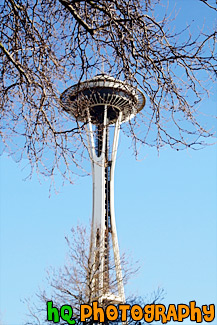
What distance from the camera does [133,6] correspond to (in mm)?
3371

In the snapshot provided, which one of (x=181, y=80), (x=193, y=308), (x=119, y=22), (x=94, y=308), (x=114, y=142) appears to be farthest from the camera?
(x=114, y=142)

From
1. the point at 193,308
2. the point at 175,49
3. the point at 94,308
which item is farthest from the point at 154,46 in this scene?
the point at 94,308

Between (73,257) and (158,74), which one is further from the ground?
(73,257)

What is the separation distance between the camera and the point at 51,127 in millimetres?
3799

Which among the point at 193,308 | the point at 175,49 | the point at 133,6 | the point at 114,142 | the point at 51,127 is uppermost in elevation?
the point at 114,142

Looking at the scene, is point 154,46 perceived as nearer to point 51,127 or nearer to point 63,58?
point 63,58

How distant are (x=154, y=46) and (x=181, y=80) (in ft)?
1.13

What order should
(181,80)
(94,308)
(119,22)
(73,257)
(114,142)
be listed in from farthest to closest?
(114,142) → (73,257) → (94,308) → (181,80) → (119,22)

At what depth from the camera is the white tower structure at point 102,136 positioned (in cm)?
374

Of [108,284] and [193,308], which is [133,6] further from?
[108,284]

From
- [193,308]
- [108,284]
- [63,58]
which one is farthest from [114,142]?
[63,58]

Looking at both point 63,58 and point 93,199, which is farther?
point 93,199

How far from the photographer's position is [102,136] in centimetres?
406

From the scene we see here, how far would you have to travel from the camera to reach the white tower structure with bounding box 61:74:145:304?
374cm
